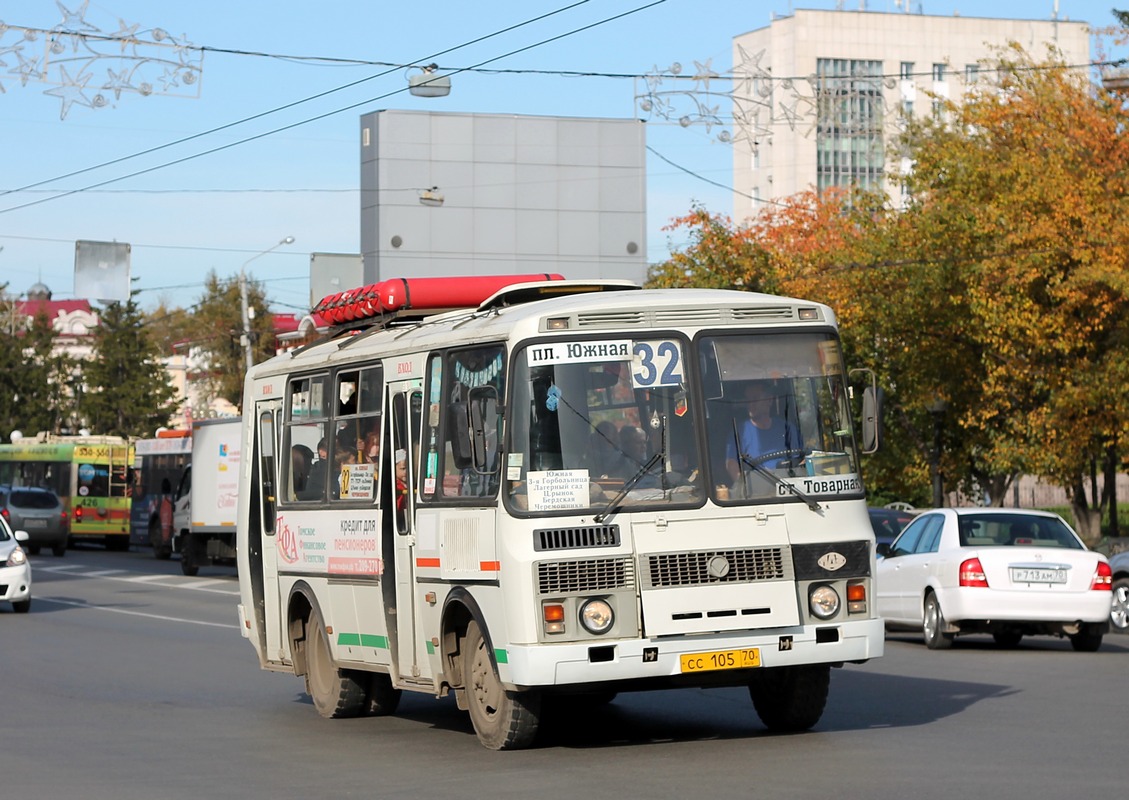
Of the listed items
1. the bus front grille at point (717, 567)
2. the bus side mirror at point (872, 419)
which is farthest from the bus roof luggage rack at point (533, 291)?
the bus front grille at point (717, 567)

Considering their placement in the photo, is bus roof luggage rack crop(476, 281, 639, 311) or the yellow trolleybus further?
the yellow trolleybus

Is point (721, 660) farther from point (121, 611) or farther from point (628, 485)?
point (121, 611)

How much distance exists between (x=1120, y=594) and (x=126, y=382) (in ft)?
244

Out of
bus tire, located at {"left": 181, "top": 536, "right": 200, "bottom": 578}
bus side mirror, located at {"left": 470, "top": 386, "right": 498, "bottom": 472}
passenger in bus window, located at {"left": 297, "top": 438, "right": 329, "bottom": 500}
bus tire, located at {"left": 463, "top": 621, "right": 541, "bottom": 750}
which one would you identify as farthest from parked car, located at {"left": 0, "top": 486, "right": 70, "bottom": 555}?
bus side mirror, located at {"left": 470, "top": 386, "right": 498, "bottom": 472}

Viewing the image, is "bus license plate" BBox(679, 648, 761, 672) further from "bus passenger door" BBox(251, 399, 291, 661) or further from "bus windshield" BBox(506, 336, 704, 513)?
"bus passenger door" BBox(251, 399, 291, 661)

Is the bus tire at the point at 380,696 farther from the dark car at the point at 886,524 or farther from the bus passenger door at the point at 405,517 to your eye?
the dark car at the point at 886,524

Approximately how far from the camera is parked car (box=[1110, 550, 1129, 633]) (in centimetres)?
2200

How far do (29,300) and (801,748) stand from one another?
14427 centimetres

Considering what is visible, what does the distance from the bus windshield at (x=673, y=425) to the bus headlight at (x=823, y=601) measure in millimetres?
551

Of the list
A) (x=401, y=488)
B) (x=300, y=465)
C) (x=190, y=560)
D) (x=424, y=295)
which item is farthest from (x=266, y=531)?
(x=190, y=560)

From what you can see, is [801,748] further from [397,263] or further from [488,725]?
[397,263]

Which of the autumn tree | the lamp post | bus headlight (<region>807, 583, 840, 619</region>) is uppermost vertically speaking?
the autumn tree

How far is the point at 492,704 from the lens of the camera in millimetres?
11289

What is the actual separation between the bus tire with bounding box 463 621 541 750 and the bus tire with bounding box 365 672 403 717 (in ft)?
7.46
